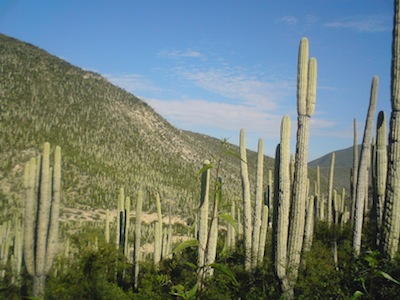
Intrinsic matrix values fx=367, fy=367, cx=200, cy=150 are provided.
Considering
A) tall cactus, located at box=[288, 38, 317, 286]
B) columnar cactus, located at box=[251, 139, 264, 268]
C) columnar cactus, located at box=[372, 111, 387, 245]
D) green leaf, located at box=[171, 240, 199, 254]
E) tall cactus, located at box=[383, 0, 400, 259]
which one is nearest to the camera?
green leaf, located at box=[171, 240, 199, 254]

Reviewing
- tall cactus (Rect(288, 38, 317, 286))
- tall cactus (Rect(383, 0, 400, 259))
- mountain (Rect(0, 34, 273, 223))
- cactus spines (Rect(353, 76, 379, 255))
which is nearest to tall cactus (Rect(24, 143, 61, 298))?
tall cactus (Rect(288, 38, 317, 286))

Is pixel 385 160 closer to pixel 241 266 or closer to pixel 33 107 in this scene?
pixel 241 266

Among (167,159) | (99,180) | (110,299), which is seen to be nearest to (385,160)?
(110,299)

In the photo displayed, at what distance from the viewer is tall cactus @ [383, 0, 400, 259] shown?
23.6 ft

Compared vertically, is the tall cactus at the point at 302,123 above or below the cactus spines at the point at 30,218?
above

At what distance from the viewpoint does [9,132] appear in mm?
35625

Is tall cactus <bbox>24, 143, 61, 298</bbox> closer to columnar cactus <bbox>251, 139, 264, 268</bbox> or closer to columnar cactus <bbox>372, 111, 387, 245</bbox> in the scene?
columnar cactus <bbox>251, 139, 264, 268</bbox>

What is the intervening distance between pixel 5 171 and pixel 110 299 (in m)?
26.3

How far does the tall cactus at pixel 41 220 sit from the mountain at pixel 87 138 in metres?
18.1

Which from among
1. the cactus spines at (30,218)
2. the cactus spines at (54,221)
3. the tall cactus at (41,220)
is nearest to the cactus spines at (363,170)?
the cactus spines at (54,221)

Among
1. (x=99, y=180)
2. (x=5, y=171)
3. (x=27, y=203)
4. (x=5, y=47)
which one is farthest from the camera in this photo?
(x=5, y=47)

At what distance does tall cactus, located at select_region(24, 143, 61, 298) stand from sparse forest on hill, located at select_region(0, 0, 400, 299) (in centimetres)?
3

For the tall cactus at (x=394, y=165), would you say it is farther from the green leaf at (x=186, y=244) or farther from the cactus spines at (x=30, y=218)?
the cactus spines at (x=30, y=218)

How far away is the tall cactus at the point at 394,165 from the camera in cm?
720
